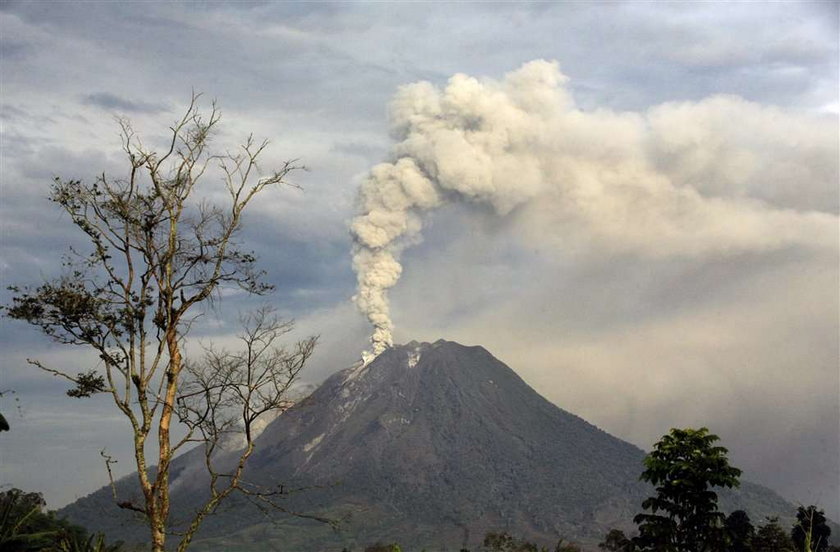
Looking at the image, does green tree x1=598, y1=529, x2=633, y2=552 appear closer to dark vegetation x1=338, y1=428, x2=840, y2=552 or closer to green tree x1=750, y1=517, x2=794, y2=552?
dark vegetation x1=338, y1=428, x2=840, y2=552

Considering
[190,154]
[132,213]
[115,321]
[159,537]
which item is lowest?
[159,537]

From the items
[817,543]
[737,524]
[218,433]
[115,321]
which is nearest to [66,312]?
[115,321]

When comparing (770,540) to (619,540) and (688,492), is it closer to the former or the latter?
(619,540)

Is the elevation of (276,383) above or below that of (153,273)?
below

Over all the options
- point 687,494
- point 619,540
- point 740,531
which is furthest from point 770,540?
point 687,494

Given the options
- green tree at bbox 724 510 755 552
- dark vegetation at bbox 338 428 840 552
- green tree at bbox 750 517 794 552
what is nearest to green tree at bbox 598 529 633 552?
dark vegetation at bbox 338 428 840 552

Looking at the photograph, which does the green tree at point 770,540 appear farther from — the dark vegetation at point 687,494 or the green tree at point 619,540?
the dark vegetation at point 687,494

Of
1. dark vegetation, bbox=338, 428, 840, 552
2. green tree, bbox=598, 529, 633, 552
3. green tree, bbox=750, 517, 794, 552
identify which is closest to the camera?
dark vegetation, bbox=338, 428, 840, 552

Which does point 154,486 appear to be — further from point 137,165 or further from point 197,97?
point 197,97
